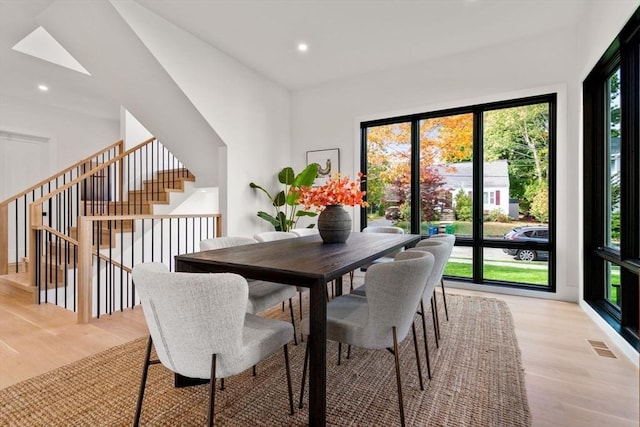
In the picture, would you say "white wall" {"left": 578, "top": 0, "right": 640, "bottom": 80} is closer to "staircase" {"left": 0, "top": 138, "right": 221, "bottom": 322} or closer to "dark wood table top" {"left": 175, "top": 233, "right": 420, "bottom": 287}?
"dark wood table top" {"left": 175, "top": 233, "right": 420, "bottom": 287}

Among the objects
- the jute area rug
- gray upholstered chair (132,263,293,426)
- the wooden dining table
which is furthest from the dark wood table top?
the jute area rug

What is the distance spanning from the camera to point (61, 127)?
5.88 m

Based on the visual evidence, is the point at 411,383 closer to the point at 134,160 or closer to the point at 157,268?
the point at 157,268

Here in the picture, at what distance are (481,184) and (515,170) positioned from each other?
398 millimetres

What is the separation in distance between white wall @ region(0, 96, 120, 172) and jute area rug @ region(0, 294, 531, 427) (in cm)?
538

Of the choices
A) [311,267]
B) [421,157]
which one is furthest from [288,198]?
[311,267]

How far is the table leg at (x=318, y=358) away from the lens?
1.29 m

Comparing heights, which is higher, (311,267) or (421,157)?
(421,157)

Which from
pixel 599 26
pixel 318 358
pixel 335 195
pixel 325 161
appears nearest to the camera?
pixel 318 358

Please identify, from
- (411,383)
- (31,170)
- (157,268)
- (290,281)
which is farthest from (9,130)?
(411,383)

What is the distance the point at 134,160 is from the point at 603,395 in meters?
6.39

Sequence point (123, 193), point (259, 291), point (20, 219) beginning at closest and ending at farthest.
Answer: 1. point (259, 291)
2. point (20, 219)
3. point (123, 193)

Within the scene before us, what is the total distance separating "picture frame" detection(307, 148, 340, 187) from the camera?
4918 millimetres

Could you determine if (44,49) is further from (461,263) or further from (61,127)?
(461,263)
